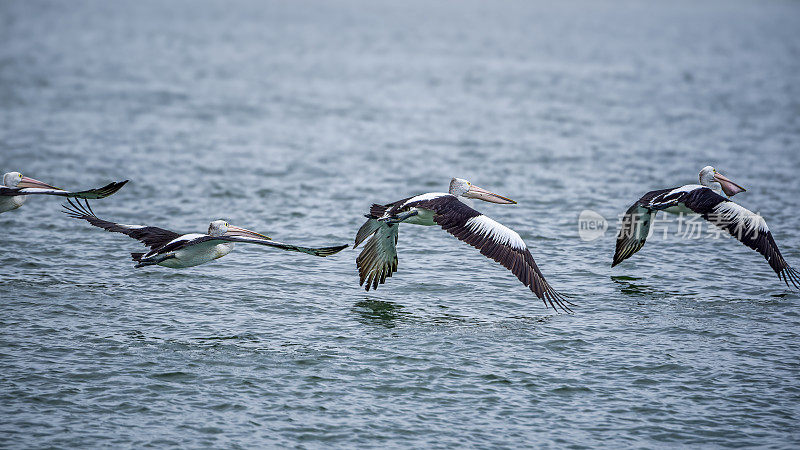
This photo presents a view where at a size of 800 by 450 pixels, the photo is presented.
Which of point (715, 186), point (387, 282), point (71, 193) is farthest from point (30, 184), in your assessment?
point (715, 186)

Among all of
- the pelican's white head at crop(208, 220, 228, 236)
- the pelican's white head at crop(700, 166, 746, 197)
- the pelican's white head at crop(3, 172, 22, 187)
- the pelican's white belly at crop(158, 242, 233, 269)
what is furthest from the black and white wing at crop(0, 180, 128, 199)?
→ the pelican's white head at crop(700, 166, 746, 197)

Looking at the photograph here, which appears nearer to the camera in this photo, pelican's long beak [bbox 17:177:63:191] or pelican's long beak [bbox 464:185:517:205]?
pelican's long beak [bbox 17:177:63:191]

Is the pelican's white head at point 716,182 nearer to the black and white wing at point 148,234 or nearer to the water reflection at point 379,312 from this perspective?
the water reflection at point 379,312

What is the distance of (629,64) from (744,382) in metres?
38.5

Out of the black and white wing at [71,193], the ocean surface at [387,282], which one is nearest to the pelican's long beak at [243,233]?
the ocean surface at [387,282]

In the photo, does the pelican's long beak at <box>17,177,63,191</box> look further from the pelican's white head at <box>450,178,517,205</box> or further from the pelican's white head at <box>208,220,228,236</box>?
the pelican's white head at <box>450,178,517,205</box>

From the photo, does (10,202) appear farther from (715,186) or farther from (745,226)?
(715,186)

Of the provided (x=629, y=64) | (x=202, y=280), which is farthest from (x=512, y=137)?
(x=629, y=64)

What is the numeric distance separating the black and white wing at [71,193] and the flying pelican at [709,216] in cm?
798

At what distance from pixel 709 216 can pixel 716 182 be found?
1.75 metres

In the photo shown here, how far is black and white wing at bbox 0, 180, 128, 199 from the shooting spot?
12.3 m

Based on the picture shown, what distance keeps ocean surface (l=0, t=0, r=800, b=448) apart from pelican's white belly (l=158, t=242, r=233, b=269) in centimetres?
82

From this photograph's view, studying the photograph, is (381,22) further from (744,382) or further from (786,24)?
(744,382)

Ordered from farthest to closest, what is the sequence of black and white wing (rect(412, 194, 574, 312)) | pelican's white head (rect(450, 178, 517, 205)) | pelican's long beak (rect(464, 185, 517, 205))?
pelican's long beak (rect(464, 185, 517, 205))
pelican's white head (rect(450, 178, 517, 205))
black and white wing (rect(412, 194, 574, 312))
